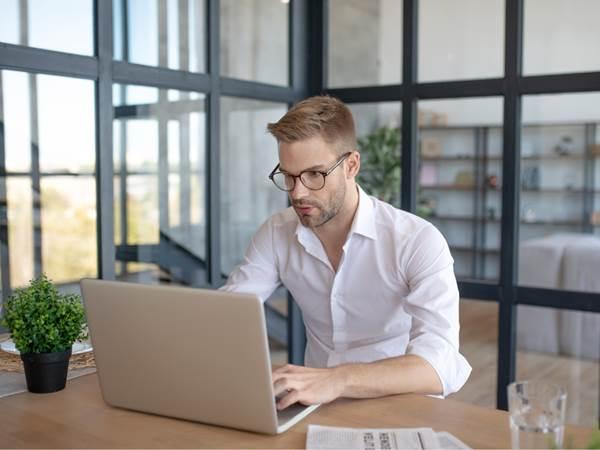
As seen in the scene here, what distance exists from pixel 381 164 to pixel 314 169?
1770mm

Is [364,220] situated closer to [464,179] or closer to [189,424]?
[189,424]

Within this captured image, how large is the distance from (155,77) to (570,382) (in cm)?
242

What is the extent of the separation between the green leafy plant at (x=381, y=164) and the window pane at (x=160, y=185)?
977 mm

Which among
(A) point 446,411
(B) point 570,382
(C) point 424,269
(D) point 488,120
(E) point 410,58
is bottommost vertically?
(B) point 570,382

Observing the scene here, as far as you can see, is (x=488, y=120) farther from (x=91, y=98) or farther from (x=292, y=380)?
(x=292, y=380)

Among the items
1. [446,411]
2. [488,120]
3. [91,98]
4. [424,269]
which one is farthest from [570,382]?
[91,98]

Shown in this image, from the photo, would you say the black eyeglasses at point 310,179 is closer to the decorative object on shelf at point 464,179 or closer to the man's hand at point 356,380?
the man's hand at point 356,380

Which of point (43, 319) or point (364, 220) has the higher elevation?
point (364, 220)

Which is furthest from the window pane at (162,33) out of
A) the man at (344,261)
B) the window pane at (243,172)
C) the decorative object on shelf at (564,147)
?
the decorative object on shelf at (564,147)

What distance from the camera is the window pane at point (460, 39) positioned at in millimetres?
3002

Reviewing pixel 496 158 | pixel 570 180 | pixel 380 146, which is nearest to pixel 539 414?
pixel 380 146

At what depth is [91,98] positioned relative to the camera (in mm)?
2537

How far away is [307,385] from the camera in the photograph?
1.52m

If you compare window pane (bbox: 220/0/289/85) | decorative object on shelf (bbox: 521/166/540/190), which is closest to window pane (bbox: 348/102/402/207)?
window pane (bbox: 220/0/289/85)
